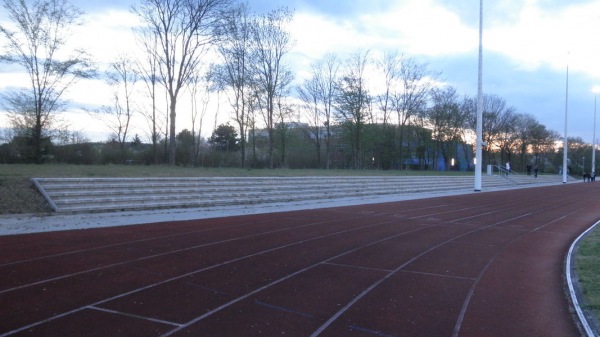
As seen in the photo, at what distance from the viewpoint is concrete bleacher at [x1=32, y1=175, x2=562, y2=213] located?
15.7m

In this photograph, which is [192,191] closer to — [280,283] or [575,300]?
[280,283]

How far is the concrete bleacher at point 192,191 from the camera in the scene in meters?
15.7

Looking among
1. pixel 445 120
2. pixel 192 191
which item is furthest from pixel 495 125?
pixel 192 191

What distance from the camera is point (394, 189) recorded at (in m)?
31.3

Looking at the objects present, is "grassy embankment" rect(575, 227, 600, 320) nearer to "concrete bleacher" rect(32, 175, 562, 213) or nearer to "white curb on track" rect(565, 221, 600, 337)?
"white curb on track" rect(565, 221, 600, 337)

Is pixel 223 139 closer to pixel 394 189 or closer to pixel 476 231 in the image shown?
pixel 394 189

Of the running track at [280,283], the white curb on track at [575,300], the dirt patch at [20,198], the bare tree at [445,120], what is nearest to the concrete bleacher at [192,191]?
the dirt patch at [20,198]

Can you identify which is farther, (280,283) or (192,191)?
(192,191)

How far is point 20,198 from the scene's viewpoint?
14570 millimetres

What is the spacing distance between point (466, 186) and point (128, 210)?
32.4m

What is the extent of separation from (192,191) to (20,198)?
6.66 m

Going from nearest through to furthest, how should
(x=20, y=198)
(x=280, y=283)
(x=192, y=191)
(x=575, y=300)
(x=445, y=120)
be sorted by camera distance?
(x=575, y=300)
(x=280, y=283)
(x=20, y=198)
(x=192, y=191)
(x=445, y=120)

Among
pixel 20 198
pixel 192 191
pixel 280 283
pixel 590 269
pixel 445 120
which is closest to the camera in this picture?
pixel 280 283

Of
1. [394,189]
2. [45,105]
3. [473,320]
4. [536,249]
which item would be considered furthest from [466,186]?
[473,320]
